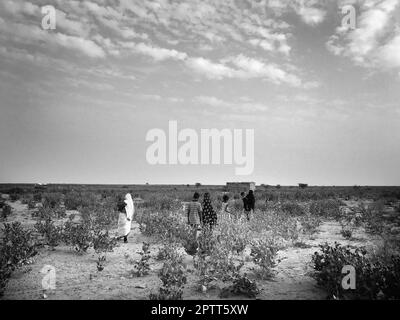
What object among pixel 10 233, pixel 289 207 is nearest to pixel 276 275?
pixel 10 233

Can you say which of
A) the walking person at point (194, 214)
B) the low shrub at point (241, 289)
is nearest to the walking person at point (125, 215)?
the walking person at point (194, 214)

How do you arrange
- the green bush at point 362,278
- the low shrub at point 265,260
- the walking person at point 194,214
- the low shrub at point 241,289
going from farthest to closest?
the walking person at point 194,214, the low shrub at point 265,260, the low shrub at point 241,289, the green bush at point 362,278

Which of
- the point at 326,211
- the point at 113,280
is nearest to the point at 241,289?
the point at 113,280

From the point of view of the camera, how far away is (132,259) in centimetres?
890

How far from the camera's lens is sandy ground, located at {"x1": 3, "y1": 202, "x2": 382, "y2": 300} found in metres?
6.34

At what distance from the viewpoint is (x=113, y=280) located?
7.23 m

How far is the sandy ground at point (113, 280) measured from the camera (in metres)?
6.34

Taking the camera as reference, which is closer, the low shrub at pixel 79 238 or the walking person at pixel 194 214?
the low shrub at pixel 79 238

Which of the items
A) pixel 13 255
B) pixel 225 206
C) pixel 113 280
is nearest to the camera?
pixel 113 280

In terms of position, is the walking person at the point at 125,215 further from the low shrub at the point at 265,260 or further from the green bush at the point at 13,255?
the low shrub at the point at 265,260

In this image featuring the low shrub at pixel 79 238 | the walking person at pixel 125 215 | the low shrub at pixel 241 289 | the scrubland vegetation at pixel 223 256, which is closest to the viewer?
the scrubland vegetation at pixel 223 256

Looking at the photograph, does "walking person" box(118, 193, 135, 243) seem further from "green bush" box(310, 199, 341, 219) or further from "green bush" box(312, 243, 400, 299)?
"green bush" box(310, 199, 341, 219)

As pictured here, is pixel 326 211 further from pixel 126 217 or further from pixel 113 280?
pixel 113 280
